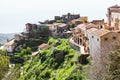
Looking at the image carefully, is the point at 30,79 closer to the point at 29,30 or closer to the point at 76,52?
the point at 76,52

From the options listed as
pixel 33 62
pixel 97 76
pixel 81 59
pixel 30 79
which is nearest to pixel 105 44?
pixel 81 59

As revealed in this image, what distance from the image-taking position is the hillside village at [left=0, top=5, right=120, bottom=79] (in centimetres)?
4744

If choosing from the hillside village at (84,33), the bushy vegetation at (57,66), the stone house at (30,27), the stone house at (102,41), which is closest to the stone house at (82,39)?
the hillside village at (84,33)

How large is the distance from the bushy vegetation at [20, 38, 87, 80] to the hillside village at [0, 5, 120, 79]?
1.48 m

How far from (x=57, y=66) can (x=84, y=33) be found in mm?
6638

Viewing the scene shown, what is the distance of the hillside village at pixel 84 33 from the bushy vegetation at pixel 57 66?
1480 millimetres

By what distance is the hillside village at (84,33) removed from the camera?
47438 mm

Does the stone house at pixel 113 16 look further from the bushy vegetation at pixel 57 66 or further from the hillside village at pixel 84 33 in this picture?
the bushy vegetation at pixel 57 66

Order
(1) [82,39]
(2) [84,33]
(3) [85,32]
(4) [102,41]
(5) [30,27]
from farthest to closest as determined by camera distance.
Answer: (5) [30,27] < (2) [84,33] < (1) [82,39] < (3) [85,32] < (4) [102,41]

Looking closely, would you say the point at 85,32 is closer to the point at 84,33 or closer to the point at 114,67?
the point at 84,33

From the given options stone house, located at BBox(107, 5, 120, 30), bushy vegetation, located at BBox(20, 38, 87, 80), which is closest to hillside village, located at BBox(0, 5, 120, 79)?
stone house, located at BBox(107, 5, 120, 30)

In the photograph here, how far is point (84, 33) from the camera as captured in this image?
60.2 meters

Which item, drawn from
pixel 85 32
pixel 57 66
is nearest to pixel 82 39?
pixel 85 32

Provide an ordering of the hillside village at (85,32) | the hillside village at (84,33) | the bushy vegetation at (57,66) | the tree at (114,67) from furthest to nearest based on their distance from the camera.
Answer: the bushy vegetation at (57,66) < the hillside village at (85,32) < the hillside village at (84,33) < the tree at (114,67)
